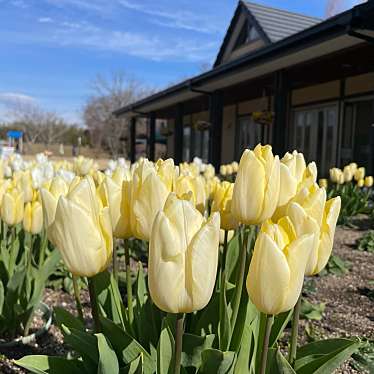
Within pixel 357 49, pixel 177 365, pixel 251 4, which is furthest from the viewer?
pixel 251 4

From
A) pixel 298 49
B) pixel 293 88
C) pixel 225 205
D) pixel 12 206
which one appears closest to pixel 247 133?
pixel 293 88

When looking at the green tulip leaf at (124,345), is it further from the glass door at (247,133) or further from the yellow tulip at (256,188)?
the glass door at (247,133)

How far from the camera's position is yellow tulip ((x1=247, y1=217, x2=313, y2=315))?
2.91ft

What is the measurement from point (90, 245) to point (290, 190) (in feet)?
1.73

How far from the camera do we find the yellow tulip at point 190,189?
129 cm

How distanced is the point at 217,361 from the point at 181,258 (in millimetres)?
347

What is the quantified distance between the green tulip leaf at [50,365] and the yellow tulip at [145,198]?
43 cm

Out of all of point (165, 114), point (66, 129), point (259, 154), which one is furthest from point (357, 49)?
point (66, 129)

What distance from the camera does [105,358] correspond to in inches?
43.0

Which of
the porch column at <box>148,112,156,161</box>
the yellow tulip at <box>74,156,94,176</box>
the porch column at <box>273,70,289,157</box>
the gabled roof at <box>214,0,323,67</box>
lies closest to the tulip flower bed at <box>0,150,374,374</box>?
the yellow tulip at <box>74,156,94,176</box>

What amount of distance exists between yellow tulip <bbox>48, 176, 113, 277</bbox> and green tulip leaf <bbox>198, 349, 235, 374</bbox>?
1.09 ft

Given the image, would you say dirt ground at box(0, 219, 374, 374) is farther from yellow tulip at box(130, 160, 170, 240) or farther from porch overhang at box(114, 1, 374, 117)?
porch overhang at box(114, 1, 374, 117)

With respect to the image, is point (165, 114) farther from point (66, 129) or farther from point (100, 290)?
point (66, 129)

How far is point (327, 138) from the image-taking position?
39.4 feet
